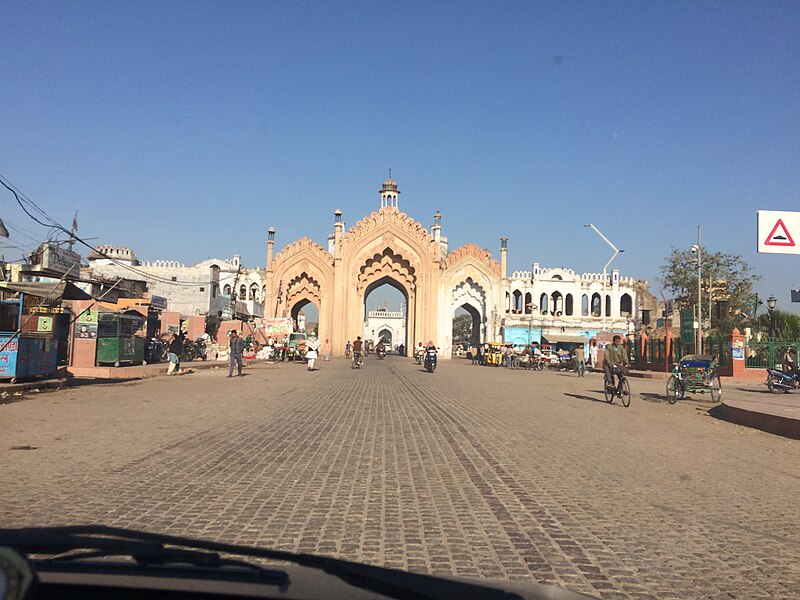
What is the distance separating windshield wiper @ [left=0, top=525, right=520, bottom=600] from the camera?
2094 mm

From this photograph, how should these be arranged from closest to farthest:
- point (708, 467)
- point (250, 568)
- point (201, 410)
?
point (250, 568) < point (708, 467) < point (201, 410)

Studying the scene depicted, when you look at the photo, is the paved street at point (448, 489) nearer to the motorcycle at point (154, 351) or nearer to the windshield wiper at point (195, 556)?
the windshield wiper at point (195, 556)

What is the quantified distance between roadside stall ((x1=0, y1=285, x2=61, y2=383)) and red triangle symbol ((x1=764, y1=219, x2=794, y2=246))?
17652 millimetres

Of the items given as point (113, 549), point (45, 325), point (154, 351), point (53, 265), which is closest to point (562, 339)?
point (154, 351)

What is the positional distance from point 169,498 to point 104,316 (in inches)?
833

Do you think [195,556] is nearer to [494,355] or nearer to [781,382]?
[781,382]

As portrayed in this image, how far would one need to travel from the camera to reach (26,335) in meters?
16.8

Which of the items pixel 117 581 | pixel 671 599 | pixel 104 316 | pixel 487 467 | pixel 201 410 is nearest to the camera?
pixel 117 581

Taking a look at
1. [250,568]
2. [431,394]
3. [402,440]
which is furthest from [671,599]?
[431,394]

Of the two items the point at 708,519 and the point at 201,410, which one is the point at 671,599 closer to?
the point at 708,519

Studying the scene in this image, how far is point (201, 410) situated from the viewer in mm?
13070

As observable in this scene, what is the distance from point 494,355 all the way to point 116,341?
90.1ft

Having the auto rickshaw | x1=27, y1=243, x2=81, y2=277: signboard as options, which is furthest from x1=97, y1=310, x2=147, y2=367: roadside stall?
the auto rickshaw

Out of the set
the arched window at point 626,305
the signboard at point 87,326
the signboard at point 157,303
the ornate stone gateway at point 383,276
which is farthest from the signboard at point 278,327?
the arched window at point 626,305
